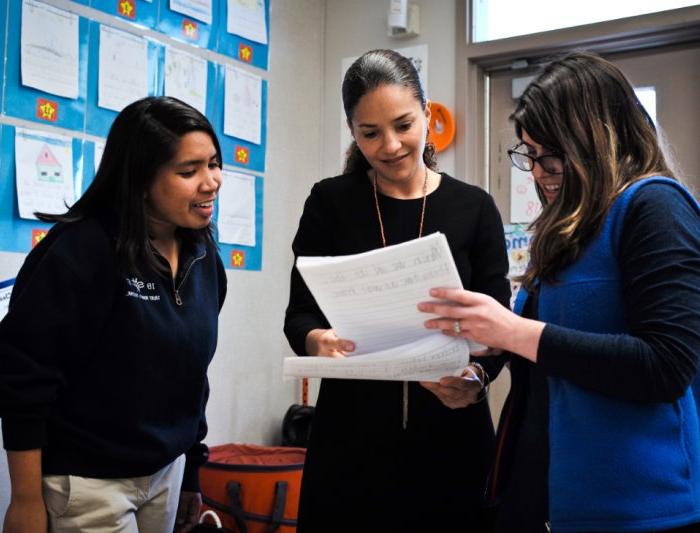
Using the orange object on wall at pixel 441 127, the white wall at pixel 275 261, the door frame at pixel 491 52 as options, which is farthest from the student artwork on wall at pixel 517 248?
the white wall at pixel 275 261

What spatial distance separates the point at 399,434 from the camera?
1358mm

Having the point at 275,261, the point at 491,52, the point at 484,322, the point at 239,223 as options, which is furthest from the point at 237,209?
the point at 484,322

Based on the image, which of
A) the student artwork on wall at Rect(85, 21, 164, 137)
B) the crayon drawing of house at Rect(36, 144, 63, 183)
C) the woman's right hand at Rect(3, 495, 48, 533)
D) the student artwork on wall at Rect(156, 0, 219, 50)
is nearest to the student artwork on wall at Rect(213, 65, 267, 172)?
the student artwork on wall at Rect(156, 0, 219, 50)

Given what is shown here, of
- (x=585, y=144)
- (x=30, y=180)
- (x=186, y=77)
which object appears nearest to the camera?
(x=585, y=144)

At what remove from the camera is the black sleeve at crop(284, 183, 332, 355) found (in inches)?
56.9

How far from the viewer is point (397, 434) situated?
1.36m

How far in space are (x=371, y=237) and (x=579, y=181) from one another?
0.52 metres

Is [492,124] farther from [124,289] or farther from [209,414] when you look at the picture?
[124,289]

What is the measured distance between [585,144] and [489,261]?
47 cm

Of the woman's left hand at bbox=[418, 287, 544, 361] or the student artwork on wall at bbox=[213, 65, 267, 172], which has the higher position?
the student artwork on wall at bbox=[213, 65, 267, 172]

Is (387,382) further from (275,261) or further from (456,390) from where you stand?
(275,261)

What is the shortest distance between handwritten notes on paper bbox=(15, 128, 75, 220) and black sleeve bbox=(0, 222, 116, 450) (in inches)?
38.7

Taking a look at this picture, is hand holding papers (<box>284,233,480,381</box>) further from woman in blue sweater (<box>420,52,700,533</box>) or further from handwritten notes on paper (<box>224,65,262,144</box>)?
handwritten notes on paper (<box>224,65,262,144</box>)

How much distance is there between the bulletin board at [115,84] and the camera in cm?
217
